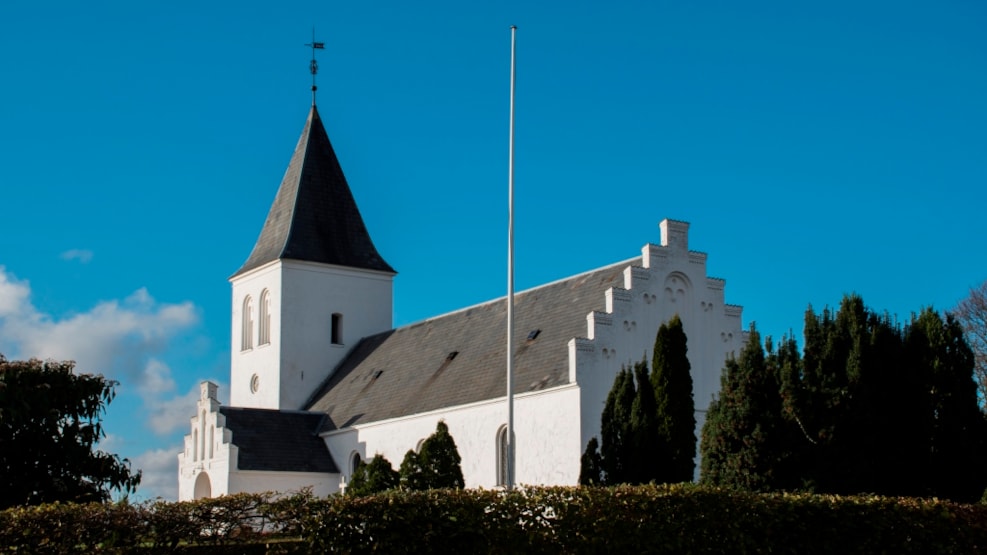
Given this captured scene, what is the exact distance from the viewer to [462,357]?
41281mm

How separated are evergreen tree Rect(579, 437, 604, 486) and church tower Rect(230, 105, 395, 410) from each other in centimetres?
2231

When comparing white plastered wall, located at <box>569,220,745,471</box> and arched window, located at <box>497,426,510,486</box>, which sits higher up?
white plastered wall, located at <box>569,220,745,471</box>

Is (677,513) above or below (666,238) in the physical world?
below

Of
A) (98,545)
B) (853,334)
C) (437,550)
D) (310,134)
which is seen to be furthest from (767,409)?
(310,134)

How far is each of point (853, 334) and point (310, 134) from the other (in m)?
31.8

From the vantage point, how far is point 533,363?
3616 cm

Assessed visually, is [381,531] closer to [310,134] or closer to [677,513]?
[677,513]

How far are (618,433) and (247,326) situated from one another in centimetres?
2808

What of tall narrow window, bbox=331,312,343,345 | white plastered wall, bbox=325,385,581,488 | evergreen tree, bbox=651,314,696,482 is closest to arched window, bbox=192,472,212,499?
white plastered wall, bbox=325,385,581,488

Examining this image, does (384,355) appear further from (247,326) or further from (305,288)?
(247,326)

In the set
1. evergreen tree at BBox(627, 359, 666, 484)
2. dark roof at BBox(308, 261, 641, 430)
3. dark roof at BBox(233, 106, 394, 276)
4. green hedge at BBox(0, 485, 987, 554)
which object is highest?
dark roof at BBox(233, 106, 394, 276)

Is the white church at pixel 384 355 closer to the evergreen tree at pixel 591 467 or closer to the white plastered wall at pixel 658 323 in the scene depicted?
the white plastered wall at pixel 658 323

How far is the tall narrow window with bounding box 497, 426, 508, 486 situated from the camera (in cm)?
3572

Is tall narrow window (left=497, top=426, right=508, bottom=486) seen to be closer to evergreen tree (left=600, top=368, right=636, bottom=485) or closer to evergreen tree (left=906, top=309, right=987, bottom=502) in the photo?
evergreen tree (left=600, top=368, right=636, bottom=485)
